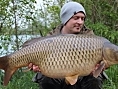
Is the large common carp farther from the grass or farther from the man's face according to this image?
the grass

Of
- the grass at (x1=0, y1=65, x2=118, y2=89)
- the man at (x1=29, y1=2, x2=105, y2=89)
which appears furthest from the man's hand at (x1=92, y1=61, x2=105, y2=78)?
the grass at (x1=0, y1=65, x2=118, y2=89)

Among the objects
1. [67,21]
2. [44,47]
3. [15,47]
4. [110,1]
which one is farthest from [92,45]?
[110,1]

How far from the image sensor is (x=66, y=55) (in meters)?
2.39

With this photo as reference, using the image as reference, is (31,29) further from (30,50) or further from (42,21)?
(30,50)

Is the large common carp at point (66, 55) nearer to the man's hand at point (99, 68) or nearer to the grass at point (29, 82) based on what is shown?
the man's hand at point (99, 68)

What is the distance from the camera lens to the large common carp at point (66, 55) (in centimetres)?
239

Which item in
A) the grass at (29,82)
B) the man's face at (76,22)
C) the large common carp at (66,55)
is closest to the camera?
the large common carp at (66,55)

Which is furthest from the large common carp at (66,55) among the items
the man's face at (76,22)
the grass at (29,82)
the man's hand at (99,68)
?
the grass at (29,82)

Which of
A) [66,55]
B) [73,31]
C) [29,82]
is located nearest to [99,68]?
[66,55]

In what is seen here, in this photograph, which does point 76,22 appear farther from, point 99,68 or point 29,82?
point 29,82

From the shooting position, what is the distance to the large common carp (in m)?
2.39

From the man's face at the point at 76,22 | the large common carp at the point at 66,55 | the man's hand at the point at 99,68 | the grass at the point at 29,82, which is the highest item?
the man's face at the point at 76,22

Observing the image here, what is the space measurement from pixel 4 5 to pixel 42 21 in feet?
2.22

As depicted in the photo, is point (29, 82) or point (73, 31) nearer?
point (73, 31)
